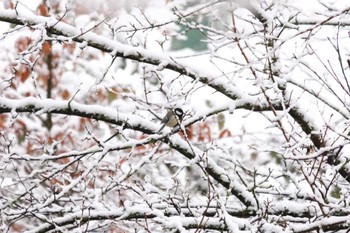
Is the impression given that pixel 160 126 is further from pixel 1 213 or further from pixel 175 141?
pixel 1 213

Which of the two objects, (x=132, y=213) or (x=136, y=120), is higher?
(x=136, y=120)

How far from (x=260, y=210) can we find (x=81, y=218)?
4.79ft

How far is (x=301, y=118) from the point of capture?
213 inches

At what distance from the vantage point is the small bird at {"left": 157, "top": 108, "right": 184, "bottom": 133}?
194 inches

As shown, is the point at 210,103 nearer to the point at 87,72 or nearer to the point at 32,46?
the point at 87,72

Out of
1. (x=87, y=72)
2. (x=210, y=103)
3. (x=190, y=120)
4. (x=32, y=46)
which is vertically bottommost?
(x=190, y=120)

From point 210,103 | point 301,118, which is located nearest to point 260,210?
point 301,118

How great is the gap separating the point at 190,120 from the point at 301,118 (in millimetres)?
1014

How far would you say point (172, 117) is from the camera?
5.18 m

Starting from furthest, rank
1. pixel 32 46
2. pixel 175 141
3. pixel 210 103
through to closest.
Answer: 1. pixel 210 103
2. pixel 175 141
3. pixel 32 46

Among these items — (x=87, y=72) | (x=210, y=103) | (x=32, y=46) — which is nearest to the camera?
(x=32, y=46)

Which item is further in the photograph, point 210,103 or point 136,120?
point 210,103

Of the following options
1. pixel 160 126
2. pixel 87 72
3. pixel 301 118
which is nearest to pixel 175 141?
pixel 160 126

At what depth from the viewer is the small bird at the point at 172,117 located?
16.2 ft
